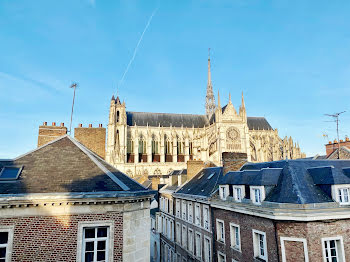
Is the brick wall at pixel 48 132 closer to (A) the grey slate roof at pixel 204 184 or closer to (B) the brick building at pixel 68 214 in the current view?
(B) the brick building at pixel 68 214

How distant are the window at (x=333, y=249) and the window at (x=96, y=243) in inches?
275

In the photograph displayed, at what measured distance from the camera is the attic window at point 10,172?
755 cm

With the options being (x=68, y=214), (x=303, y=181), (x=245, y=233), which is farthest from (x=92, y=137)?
(x=303, y=181)

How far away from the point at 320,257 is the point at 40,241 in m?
8.67

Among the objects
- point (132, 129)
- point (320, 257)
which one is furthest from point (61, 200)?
point (132, 129)

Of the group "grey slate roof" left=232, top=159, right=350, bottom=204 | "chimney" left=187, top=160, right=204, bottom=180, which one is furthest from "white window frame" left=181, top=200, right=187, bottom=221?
"grey slate roof" left=232, top=159, right=350, bottom=204

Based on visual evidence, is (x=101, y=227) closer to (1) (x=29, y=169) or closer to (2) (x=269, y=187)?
(1) (x=29, y=169)

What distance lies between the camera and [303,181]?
9.53m

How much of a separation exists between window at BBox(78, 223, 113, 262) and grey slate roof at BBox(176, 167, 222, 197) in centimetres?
732

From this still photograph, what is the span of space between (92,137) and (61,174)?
5.81m

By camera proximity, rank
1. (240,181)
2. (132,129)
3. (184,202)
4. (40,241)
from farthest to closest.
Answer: (132,129)
(184,202)
(240,181)
(40,241)

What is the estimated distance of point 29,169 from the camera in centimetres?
812

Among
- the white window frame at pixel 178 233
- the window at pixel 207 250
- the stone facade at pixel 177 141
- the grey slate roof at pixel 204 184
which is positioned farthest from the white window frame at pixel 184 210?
the stone facade at pixel 177 141

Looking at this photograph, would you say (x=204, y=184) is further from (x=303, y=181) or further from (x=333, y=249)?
(x=333, y=249)
